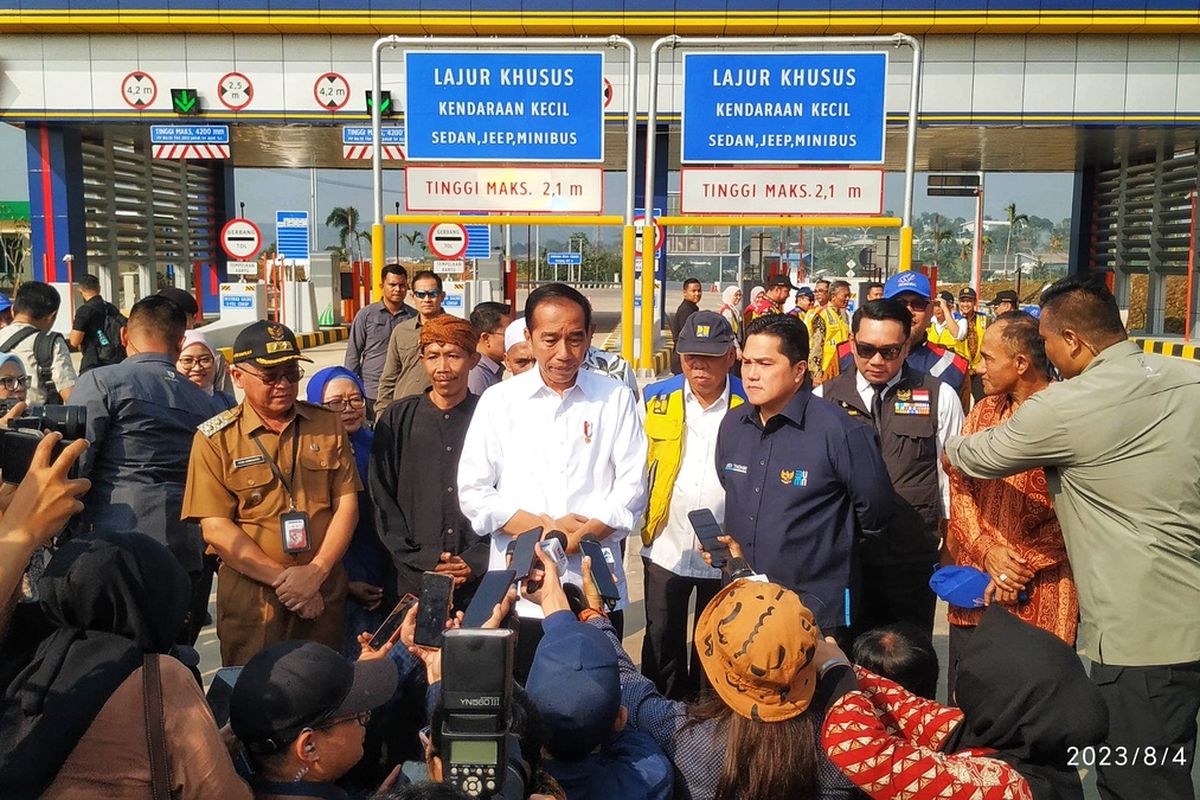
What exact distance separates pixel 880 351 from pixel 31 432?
2.87 meters

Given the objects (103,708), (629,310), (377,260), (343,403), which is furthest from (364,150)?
(103,708)

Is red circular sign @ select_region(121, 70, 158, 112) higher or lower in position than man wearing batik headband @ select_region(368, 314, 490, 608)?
higher

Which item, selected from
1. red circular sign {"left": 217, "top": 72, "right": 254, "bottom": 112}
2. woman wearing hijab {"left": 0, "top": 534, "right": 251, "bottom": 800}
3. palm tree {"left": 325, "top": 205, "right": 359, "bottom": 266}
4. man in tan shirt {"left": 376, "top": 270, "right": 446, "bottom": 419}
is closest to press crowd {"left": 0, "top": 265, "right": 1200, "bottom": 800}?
woman wearing hijab {"left": 0, "top": 534, "right": 251, "bottom": 800}

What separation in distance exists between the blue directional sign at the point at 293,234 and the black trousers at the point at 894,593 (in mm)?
17245

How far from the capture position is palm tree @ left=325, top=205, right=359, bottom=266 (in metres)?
61.6

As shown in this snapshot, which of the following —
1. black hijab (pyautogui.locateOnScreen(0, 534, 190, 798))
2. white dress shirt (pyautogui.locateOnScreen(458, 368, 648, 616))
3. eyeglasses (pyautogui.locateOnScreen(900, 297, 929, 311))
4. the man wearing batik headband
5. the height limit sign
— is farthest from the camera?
the height limit sign

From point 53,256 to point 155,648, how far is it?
19.6m

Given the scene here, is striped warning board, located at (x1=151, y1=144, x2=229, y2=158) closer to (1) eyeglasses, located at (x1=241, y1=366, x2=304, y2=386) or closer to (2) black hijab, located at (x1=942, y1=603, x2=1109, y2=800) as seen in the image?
(1) eyeglasses, located at (x1=241, y1=366, x2=304, y2=386)

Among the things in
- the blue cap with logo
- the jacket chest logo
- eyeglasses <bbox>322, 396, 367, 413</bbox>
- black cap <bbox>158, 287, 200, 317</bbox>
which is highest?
the blue cap with logo

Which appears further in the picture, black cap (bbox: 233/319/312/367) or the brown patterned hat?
black cap (bbox: 233/319/312/367)

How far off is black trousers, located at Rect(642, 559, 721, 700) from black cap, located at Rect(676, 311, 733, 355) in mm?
835

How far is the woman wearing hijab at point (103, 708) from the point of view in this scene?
1729 millimetres

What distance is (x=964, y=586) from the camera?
301 cm
